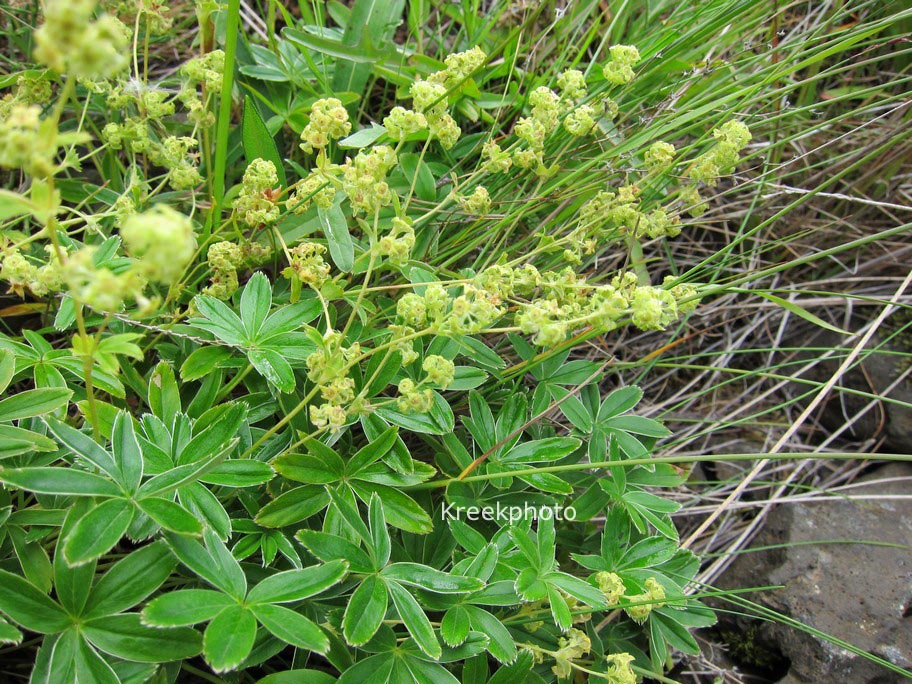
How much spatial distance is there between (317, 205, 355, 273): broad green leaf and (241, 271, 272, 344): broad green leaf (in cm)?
16

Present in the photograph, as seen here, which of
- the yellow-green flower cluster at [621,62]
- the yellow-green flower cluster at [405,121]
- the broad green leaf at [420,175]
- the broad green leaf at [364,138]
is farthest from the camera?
the broad green leaf at [420,175]

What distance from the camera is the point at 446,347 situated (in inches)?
61.4

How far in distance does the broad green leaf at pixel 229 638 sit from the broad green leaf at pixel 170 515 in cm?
14

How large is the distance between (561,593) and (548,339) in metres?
0.61

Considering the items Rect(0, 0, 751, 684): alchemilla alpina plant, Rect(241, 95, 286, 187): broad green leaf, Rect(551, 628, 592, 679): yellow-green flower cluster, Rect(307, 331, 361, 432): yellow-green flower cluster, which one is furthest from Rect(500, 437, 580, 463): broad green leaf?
Rect(241, 95, 286, 187): broad green leaf

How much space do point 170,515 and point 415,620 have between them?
1.54ft

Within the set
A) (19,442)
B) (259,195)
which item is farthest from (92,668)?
(259,195)

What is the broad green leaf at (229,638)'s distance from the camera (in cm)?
103

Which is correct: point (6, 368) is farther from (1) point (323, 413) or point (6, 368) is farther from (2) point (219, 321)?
(1) point (323, 413)

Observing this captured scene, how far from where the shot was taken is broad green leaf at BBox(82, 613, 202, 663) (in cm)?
110

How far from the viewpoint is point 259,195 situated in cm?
150

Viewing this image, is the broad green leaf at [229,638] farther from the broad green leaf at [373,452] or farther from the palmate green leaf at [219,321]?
the palmate green leaf at [219,321]

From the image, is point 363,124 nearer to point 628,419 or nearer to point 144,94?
point 144,94

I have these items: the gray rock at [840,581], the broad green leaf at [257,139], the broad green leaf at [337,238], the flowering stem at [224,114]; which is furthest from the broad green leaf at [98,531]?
the gray rock at [840,581]
